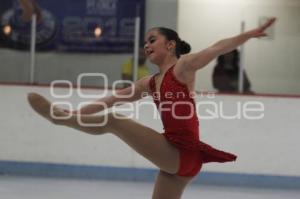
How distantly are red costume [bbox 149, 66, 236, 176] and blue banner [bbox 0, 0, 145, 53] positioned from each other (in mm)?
3999

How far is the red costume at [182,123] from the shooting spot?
397cm

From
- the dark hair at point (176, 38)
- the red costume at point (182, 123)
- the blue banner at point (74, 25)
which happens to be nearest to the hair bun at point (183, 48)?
the dark hair at point (176, 38)

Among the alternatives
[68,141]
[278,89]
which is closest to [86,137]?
[68,141]

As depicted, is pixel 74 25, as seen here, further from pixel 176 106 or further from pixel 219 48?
pixel 219 48

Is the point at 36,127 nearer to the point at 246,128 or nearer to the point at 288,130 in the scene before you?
the point at 246,128

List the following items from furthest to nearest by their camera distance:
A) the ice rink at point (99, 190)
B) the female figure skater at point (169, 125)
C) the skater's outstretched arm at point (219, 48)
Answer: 1. the ice rink at point (99, 190)
2. the female figure skater at point (169, 125)
3. the skater's outstretched arm at point (219, 48)

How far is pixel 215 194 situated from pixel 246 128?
1.22m

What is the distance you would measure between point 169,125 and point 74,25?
437cm

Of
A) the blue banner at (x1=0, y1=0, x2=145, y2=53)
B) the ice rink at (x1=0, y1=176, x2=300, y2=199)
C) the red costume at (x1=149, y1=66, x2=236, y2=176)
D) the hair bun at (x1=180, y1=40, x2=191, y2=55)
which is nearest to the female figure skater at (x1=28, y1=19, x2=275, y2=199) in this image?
the red costume at (x1=149, y1=66, x2=236, y2=176)

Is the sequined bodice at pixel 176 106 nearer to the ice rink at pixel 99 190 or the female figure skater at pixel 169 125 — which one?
the female figure skater at pixel 169 125

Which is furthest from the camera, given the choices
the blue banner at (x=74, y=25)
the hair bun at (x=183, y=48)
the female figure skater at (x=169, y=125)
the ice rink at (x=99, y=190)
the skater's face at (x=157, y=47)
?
the blue banner at (x=74, y=25)

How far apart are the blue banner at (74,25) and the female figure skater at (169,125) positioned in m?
3.93

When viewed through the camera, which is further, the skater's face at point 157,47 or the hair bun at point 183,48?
the hair bun at point 183,48

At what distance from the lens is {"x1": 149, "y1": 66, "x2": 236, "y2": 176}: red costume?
3973mm
